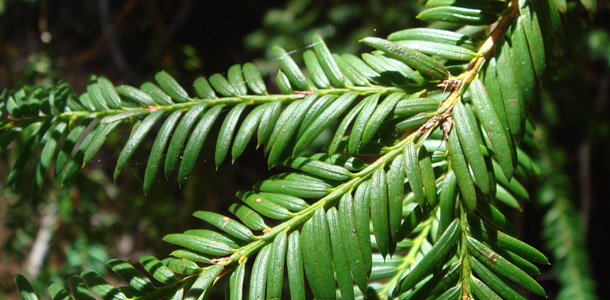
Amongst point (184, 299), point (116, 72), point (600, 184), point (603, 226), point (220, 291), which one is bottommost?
point (603, 226)

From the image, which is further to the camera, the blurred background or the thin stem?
the blurred background

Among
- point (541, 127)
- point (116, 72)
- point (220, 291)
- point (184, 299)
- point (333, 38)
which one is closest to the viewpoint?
point (184, 299)

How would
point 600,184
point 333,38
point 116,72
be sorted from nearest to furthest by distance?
point 333,38, point 600,184, point 116,72

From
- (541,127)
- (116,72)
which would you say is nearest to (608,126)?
(541,127)

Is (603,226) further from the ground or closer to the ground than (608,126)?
closer to the ground

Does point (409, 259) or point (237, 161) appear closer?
point (409, 259)

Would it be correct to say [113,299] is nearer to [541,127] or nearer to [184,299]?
[184,299]

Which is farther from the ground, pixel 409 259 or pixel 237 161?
pixel 237 161

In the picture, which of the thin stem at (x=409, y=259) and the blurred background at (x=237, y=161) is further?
the blurred background at (x=237, y=161)
